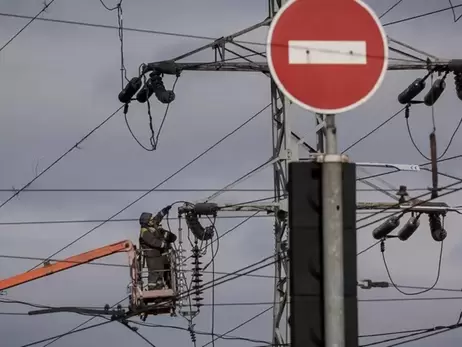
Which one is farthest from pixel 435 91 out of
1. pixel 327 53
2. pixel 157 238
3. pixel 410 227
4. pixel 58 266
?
pixel 327 53

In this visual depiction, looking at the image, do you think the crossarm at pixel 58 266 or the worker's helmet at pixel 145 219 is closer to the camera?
the worker's helmet at pixel 145 219

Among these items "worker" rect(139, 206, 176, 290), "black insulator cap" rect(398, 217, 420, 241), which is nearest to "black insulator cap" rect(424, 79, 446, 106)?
"black insulator cap" rect(398, 217, 420, 241)

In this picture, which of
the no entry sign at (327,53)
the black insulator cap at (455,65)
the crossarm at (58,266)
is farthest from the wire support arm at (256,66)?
the no entry sign at (327,53)

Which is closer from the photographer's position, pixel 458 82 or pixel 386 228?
pixel 458 82

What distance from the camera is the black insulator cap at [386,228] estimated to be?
20953 mm

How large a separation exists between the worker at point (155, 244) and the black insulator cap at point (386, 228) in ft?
11.7

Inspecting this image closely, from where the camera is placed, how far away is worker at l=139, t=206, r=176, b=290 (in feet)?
71.2

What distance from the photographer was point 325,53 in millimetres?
5359

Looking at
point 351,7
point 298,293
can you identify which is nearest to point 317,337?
point 298,293

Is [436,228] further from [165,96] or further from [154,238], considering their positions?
[165,96]

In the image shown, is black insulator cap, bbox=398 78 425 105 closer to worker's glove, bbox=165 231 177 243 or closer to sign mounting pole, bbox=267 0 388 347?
worker's glove, bbox=165 231 177 243

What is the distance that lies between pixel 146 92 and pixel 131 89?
27 centimetres

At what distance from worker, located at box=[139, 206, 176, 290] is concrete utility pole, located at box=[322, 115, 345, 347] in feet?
53.7

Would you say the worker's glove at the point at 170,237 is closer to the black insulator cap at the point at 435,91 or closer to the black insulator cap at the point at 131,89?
the black insulator cap at the point at 131,89
